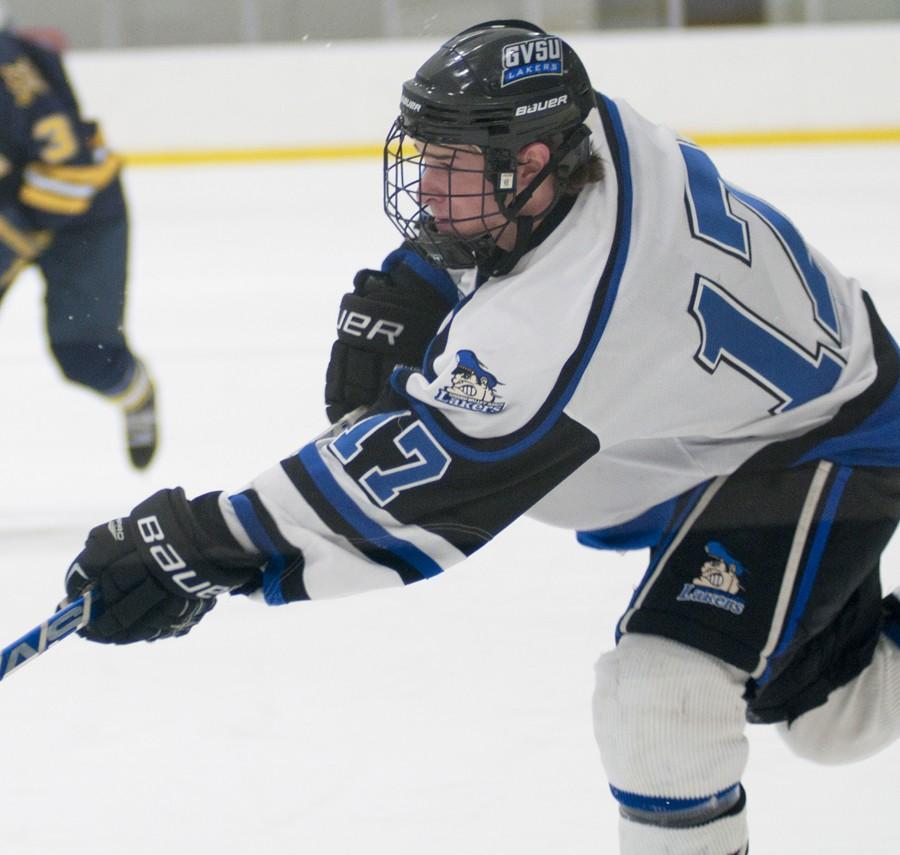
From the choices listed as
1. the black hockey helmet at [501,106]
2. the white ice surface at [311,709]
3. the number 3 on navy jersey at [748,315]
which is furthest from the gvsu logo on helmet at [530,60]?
the white ice surface at [311,709]

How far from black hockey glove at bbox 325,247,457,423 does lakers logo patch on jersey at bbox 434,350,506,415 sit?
315 mm

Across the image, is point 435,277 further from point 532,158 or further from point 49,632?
point 49,632

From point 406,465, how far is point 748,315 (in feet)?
1.14

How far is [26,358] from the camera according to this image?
3121 millimetres

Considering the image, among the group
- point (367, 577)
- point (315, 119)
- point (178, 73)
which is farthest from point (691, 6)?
point (367, 577)

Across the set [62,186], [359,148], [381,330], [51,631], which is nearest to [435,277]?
[381,330]

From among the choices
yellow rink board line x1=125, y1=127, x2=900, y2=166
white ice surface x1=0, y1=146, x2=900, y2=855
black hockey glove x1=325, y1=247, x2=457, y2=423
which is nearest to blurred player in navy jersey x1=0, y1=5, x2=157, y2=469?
white ice surface x1=0, y1=146, x2=900, y2=855

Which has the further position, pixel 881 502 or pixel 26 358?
pixel 26 358

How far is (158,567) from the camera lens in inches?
47.2

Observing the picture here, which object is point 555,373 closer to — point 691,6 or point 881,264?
point 881,264

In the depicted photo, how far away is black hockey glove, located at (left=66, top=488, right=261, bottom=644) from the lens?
3.91 ft

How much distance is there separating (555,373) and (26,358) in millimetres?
2254

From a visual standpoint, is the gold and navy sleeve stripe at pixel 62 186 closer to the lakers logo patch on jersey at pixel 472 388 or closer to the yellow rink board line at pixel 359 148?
the lakers logo patch on jersey at pixel 472 388

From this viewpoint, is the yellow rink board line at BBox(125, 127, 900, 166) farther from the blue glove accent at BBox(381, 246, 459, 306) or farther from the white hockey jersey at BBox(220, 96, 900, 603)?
the white hockey jersey at BBox(220, 96, 900, 603)
